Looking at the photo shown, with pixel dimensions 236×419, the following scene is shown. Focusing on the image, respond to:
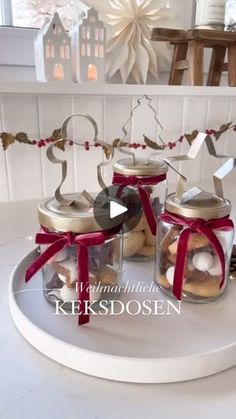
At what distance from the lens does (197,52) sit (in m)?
0.89

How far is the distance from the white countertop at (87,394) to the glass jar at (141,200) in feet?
0.78

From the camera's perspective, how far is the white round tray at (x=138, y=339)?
1.20 feet

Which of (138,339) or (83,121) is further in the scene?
(83,121)

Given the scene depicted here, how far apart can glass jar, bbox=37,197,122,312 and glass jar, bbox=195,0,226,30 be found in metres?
0.72

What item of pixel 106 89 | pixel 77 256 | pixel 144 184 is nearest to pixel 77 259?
pixel 77 256

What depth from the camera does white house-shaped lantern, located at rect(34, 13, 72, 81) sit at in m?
0.77

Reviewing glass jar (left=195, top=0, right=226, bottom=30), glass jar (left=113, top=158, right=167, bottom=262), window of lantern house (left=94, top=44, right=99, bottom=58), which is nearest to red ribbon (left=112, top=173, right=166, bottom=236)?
glass jar (left=113, top=158, right=167, bottom=262)

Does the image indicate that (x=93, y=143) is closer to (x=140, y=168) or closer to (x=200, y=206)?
(x=140, y=168)

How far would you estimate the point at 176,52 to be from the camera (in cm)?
94

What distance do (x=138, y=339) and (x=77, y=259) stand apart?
12 cm

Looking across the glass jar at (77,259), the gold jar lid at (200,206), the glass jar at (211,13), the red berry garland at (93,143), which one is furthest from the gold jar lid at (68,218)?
the glass jar at (211,13)

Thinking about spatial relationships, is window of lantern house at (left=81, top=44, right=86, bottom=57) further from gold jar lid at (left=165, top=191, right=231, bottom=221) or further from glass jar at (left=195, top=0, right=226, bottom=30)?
gold jar lid at (left=165, top=191, right=231, bottom=221)

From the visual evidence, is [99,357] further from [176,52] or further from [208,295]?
[176,52]

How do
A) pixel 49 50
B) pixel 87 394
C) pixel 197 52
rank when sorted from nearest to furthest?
pixel 87 394 → pixel 49 50 → pixel 197 52
